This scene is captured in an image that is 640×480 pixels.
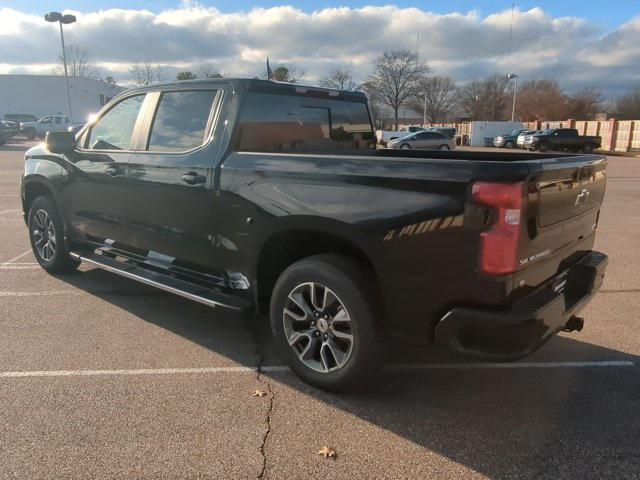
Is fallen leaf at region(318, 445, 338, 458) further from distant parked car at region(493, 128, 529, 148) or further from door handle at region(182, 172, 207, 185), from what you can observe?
distant parked car at region(493, 128, 529, 148)

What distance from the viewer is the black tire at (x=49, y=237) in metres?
5.61

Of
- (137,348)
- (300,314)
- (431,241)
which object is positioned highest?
(431,241)

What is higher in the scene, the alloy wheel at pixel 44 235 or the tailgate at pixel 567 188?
the tailgate at pixel 567 188

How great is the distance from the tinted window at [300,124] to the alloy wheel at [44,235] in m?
2.92

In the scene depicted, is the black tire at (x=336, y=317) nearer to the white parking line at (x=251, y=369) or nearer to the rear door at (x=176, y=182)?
the white parking line at (x=251, y=369)

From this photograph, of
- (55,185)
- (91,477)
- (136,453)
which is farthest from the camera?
(55,185)

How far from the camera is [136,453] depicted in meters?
2.77

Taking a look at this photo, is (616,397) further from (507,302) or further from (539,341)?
(507,302)

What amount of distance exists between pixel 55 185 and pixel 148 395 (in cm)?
304

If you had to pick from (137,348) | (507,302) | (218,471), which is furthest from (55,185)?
(507,302)

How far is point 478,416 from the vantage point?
3.17 meters

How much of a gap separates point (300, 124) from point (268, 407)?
7.48 ft

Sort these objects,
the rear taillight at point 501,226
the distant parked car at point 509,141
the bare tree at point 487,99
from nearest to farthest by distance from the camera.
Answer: the rear taillight at point 501,226 < the distant parked car at point 509,141 < the bare tree at point 487,99

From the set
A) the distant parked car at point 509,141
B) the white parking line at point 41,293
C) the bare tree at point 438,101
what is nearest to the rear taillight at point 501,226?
the white parking line at point 41,293
